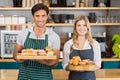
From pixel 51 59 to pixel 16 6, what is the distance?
3.01m

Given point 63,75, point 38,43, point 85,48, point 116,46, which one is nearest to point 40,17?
point 38,43

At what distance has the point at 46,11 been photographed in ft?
7.42

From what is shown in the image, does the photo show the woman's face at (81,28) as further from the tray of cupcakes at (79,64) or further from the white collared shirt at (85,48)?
the tray of cupcakes at (79,64)

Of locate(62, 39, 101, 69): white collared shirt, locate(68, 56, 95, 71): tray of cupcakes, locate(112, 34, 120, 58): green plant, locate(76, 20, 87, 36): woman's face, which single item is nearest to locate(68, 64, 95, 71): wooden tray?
locate(68, 56, 95, 71): tray of cupcakes

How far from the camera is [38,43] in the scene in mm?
2320

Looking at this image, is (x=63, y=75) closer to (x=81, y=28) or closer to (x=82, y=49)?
(x=82, y=49)

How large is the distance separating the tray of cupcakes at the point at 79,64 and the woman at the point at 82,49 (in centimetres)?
8

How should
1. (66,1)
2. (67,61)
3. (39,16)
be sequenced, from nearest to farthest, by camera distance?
(39,16) → (67,61) → (66,1)

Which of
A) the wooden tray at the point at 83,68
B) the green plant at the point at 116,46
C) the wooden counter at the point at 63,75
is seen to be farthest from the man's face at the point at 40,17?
the green plant at the point at 116,46

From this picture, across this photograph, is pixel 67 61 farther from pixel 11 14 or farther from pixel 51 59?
pixel 11 14

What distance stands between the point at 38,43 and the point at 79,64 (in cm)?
39

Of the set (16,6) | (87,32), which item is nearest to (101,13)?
(16,6)

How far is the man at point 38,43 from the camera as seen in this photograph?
225 cm

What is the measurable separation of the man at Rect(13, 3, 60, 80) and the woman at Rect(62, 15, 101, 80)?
15 centimetres
